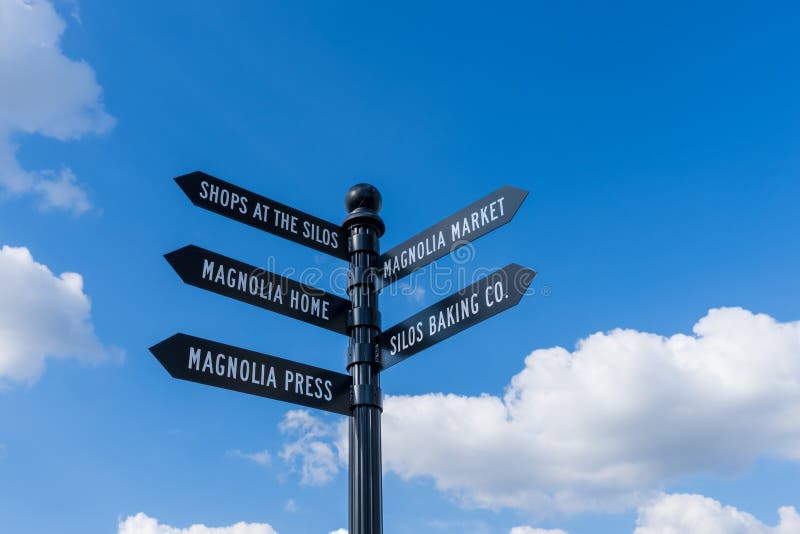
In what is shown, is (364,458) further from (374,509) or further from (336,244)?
(336,244)

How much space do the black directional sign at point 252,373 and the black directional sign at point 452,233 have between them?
3.40 ft

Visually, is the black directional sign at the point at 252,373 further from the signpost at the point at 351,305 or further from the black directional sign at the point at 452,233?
the black directional sign at the point at 452,233

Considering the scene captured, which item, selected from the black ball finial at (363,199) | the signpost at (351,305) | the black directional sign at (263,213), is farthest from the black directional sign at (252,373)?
the black ball finial at (363,199)

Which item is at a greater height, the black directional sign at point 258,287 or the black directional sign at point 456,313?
the black directional sign at point 258,287

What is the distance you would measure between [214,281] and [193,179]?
2.88 feet

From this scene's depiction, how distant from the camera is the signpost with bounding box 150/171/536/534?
4895 mm

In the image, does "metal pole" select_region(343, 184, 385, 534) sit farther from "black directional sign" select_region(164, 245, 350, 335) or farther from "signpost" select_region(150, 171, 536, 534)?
"black directional sign" select_region(164, 245, 350, 335)

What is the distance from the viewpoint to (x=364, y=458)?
504 cm

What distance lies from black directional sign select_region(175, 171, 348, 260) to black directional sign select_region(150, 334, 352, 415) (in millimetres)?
1149

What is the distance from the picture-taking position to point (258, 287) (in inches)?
212

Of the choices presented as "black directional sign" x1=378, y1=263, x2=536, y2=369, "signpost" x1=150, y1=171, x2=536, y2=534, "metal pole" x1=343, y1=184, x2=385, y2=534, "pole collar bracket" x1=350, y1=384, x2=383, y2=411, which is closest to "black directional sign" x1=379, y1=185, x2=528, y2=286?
"signpost" x1=150, y1=171, x2=536, y2=534

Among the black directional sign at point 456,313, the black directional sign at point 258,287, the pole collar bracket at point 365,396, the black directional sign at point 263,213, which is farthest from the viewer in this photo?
the black directional sign at point 263,213

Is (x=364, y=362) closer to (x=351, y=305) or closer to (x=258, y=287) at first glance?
(x=351, y=305)

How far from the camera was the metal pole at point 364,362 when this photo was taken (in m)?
4.96
